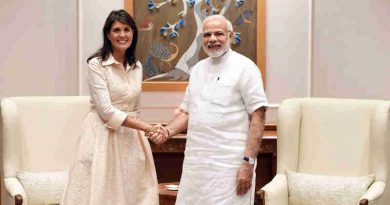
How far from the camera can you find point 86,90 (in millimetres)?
4676

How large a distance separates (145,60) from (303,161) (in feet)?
4.79

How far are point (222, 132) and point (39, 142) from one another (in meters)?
1.58

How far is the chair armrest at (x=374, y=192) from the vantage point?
136 inches

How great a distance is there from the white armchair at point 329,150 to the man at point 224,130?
623 mm

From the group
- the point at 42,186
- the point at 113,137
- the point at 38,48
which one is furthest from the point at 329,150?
the point at 38,48

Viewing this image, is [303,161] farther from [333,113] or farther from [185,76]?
[185,76]

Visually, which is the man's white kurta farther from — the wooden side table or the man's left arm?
the wooden side table

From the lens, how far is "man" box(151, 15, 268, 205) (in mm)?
3055

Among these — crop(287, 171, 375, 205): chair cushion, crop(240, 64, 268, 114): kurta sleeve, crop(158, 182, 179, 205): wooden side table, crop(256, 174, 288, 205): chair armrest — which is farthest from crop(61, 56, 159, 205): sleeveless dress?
crop(287, 171, 375, 205): chair cushion

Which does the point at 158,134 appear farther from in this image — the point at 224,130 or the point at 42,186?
the point at 42,186

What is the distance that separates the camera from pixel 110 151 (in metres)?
3.48

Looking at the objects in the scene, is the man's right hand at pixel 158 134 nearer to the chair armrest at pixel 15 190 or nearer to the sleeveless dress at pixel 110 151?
the sleeveless dress at pixel 110 151

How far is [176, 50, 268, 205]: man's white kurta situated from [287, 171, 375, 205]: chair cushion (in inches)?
30.6

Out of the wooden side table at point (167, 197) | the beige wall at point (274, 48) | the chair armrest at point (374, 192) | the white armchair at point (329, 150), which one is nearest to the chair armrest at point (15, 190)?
the wooden side table at point (167, 197)
